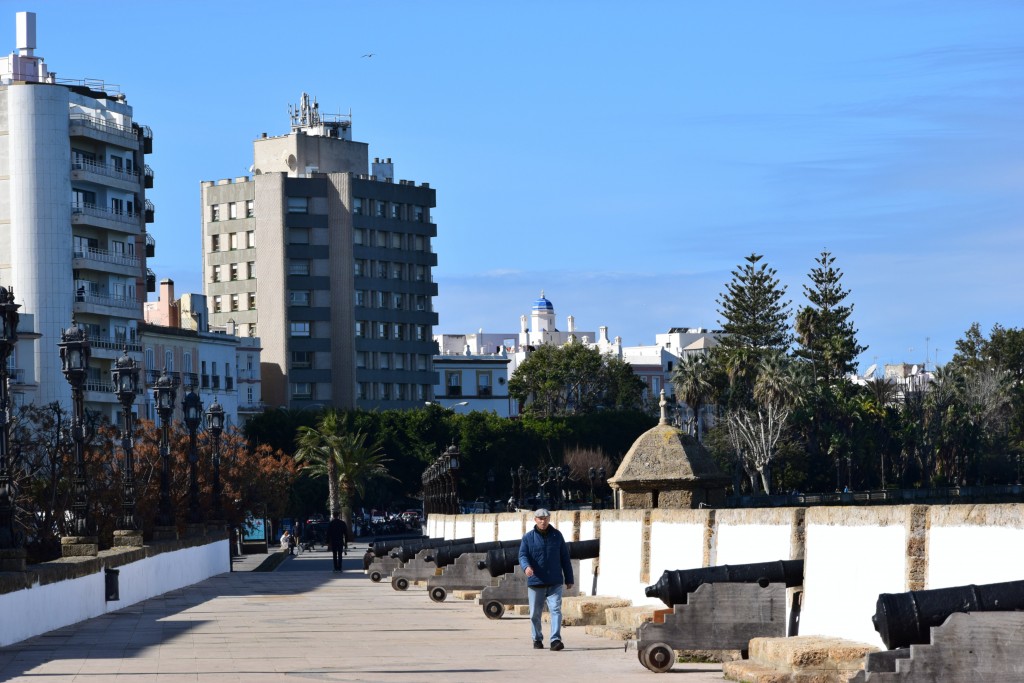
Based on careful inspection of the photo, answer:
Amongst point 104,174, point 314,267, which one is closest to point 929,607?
point 104,174

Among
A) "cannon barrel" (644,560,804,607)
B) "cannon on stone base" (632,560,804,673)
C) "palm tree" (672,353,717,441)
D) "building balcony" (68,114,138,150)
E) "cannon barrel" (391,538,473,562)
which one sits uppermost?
"building balcony" (68,114,138,150)

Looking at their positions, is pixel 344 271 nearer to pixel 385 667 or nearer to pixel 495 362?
pixel 495 362

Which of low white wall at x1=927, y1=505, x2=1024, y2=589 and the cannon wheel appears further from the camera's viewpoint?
the cannon wheel

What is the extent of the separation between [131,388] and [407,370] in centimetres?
10197

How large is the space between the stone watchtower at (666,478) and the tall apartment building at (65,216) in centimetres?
5570

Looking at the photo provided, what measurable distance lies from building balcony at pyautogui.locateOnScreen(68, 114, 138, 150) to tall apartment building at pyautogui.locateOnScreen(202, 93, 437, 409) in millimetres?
35047

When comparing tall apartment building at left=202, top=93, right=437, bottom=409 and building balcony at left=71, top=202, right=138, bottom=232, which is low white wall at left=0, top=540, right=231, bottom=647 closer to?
building balcony at left=71, top=202, right=138, bottom=232

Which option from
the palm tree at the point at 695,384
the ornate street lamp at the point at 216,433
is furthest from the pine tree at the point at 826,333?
the ornate street lamp at the point at 216,433

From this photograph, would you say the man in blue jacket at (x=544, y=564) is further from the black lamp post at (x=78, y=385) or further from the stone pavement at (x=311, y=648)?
the black lamp post at (x=78, y=385)

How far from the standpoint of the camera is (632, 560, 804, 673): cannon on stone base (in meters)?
13.8

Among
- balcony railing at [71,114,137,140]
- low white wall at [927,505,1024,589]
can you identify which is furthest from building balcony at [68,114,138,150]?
low white wall at [927,505,1024,589]

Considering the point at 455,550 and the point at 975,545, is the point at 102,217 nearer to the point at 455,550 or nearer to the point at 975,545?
the point at 455,550

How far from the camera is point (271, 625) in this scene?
69.1 feet

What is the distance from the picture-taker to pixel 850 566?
12.7m
